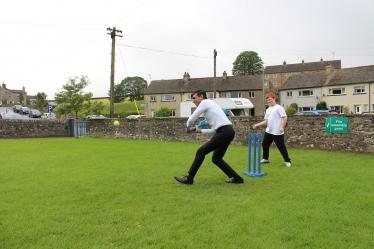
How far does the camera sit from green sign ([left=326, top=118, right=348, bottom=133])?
39.7 ft

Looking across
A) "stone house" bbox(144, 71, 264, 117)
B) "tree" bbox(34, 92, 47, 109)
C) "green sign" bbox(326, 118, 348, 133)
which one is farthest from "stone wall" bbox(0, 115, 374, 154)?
"tree" bbox(34, 92, 47, 109)

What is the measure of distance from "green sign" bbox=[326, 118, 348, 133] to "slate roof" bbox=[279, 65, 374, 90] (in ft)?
111

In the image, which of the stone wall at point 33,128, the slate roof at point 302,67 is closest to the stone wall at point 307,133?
the stone wall at point 33,128

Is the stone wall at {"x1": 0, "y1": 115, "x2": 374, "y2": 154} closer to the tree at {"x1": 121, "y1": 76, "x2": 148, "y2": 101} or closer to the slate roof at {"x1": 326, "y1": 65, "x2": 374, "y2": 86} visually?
the slate roof at {"x1": 326, "y1": 65, "x2": 374, "y2": 86}

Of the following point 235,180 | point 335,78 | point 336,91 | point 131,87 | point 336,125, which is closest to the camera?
point 235,180

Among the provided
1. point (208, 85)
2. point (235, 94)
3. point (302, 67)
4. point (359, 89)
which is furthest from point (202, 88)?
point (302, 67)

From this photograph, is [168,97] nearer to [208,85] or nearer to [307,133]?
[208,85]

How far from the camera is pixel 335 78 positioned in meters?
44.6

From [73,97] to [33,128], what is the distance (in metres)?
4.23

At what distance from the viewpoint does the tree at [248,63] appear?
85.2m

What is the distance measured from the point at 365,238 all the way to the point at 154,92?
171 ft

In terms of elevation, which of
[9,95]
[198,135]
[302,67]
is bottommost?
[198,135]

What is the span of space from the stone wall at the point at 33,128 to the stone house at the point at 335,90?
3490 centimetres

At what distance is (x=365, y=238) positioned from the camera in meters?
3.60
